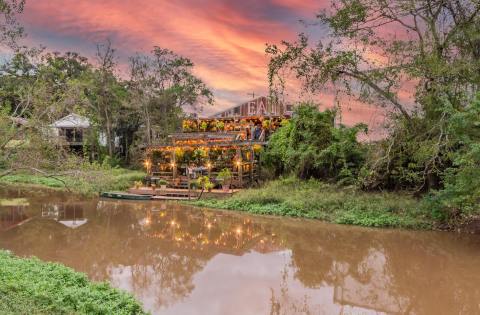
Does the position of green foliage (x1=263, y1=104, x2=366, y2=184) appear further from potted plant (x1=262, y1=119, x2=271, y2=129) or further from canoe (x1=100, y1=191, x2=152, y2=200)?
canoe (x1=100, y1=191, x2=152, y2=200)

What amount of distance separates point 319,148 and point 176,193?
796 cm

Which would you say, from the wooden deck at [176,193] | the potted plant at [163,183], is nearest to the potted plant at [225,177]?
the wooden deck at [176,193]

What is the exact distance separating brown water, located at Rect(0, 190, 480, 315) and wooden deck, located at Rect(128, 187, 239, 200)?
2.80 meters

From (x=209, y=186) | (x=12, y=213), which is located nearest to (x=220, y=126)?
(x=209, y=186)

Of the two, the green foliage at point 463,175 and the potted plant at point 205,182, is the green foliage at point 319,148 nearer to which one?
the potted plant at point 205,182

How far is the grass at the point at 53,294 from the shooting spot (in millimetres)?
6406

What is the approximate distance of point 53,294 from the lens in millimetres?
7078

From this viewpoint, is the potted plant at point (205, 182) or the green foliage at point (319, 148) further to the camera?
the potted plant at point (205, 182)

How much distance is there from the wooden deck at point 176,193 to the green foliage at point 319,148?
366cm

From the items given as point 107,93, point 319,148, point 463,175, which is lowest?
point 463,175

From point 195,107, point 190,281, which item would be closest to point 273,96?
point 190,281

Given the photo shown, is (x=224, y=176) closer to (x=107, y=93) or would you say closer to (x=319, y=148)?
(x=319, y=148)

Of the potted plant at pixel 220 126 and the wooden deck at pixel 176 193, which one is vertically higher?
the potted plant at pixel 220 126

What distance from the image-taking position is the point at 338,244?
43.5 feet
